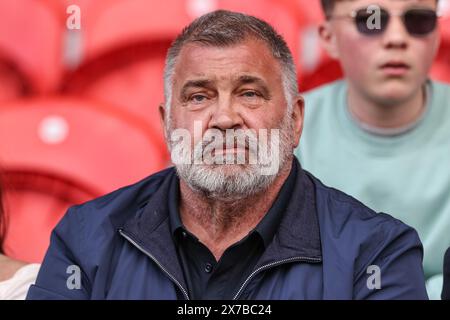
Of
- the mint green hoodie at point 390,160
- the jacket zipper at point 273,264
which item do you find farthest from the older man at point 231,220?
Answer: the mint green hoodie at point 390,160

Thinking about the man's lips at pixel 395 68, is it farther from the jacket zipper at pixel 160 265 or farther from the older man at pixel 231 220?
the jacket zipper at pixel 160 265

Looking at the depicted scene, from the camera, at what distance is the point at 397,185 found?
220cm

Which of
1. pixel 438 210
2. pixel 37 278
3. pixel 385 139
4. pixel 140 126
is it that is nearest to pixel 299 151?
pixel 385 139

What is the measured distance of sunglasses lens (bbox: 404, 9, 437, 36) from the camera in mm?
2133

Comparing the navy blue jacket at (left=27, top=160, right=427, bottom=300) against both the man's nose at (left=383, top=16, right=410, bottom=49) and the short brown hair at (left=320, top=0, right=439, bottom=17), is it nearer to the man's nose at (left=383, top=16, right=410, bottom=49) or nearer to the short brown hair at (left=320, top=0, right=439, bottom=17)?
the man's nose at (left=383, top=16, right=410, bottom=49)

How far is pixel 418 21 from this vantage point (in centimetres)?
213

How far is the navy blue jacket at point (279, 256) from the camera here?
60.6 inches

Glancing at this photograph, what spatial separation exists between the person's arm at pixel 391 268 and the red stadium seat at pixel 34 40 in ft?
4.77

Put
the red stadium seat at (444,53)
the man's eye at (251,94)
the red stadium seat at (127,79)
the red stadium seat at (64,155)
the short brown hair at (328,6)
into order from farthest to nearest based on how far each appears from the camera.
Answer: the red stadium seat at (127,79)
the red stadium seat at (444,53)
the red stadium seat at (64,155)
the short brown hair at (328,6)
the man's eye at (251,94)

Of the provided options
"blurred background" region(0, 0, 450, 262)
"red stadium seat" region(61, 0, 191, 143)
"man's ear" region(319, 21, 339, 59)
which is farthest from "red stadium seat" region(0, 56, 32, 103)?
"man's ear" region(319, 21, 339, 59)

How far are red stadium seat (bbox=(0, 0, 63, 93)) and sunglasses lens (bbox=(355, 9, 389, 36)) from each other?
987 mm

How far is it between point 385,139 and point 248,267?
76 cm

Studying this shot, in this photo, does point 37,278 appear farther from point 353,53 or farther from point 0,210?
point 353,53
